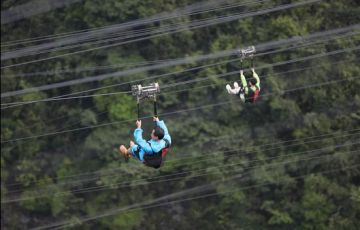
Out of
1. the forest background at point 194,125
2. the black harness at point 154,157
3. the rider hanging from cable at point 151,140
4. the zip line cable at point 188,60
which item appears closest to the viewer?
the rider hanging from cable at point 151,140

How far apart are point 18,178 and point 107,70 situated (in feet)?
15.0

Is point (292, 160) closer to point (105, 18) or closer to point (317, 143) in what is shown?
point (317, 143)

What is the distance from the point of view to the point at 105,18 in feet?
67.9

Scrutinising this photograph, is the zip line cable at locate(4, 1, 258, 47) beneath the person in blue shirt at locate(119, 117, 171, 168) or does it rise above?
above

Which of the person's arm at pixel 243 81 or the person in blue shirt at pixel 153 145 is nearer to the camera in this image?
the person in blue shirt at pixel 153 145

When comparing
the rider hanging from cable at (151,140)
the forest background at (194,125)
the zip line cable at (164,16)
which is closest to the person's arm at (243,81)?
the rider hanging from cable at (151,140)

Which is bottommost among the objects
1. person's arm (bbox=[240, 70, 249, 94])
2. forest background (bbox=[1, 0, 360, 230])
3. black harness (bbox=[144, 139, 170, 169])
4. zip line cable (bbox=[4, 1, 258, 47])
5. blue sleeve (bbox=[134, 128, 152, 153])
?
black harness (bbox=[144, 139, 170, 169])

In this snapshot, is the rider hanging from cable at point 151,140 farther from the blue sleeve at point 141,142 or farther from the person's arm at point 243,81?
the person's arm at point 243,81

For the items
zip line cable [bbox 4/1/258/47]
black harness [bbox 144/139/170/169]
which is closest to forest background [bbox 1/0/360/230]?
zip line cable [bbox 4/1/258/47]

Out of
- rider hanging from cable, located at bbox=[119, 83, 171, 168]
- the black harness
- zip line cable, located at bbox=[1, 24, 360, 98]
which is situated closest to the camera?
rider hanging from cable, located at bbox=[119, 83, 171, 168]

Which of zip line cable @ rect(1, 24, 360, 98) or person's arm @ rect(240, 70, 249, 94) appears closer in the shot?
person's arm @ rect(240, 70, 249, 94)

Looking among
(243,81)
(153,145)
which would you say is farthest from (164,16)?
(153,145)

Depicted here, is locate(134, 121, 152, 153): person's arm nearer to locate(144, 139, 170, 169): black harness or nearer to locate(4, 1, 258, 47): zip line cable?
locate(144, 139, 170, 169): black harness

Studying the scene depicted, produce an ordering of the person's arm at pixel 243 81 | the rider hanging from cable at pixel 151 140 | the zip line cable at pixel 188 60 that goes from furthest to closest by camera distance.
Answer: the zip line cable at pixel 188 60 → the person's arm at pixel 243 81 → the rider hanging from cable at pixel 151 140
